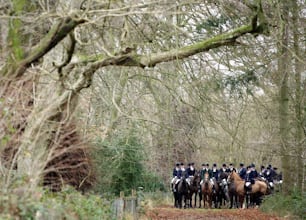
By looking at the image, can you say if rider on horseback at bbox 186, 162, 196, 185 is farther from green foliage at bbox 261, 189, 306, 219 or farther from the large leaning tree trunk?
the large leaning tree trunk

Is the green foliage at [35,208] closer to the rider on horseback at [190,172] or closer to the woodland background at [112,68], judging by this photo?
the woodland background at [112,68]

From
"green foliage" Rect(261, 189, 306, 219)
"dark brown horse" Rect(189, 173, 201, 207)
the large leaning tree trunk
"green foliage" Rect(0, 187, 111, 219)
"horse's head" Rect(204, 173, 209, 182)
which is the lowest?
"green foliage" Rect(261, 189, 306, 219)

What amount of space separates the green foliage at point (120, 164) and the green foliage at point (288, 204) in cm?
498

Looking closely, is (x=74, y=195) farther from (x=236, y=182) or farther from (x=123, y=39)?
(x=236, y=182)

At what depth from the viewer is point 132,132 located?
23.2 meters

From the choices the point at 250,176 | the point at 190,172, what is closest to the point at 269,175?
the point at 250,176

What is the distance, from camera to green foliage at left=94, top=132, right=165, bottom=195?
21.2 meters

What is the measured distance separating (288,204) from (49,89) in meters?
13.9

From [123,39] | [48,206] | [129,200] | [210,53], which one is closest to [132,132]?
[129,200]

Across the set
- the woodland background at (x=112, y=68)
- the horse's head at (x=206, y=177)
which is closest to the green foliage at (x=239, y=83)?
the woodland background at (x=112, y=68)

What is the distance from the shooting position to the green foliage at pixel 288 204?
21.7 metres

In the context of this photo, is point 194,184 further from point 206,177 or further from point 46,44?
point 46,44

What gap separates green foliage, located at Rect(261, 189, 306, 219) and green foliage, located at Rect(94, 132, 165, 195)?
4985mm

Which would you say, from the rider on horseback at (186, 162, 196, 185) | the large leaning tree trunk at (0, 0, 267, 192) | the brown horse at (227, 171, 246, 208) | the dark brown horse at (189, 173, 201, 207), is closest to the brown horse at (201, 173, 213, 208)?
the dark brown horse at (189, 173, 201, 207)
